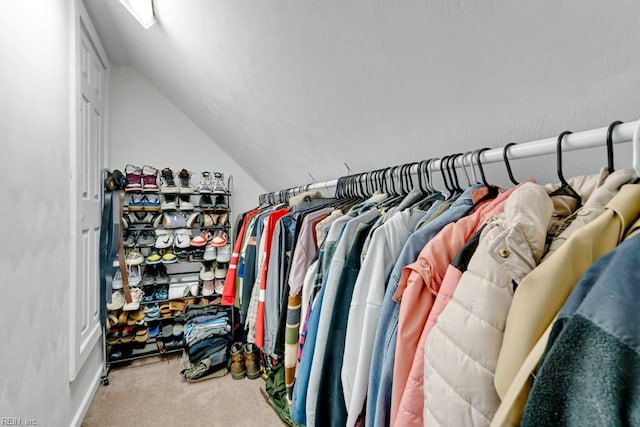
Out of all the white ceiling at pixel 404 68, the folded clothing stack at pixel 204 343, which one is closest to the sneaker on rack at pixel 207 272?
the folded clothing stack at pixel 204 343

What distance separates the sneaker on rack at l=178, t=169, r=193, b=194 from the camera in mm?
2592

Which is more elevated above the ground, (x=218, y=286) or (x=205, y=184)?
(x=205, y=184)

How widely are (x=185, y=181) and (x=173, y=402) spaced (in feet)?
5.72

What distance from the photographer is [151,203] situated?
2.50 m

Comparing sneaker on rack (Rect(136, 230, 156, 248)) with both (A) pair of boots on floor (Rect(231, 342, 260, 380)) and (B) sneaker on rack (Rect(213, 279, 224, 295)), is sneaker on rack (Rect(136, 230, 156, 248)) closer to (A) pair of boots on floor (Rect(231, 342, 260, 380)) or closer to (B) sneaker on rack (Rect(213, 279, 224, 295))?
(B) sneaker on rack (Rect(213, 279, 224, 295))

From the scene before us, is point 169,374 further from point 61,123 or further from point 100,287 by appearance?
point 61,123

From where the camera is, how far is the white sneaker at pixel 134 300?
7.70 ft

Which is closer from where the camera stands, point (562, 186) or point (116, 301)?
point (562, 186)

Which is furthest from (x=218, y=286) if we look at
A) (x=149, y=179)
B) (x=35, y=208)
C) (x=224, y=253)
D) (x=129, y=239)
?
(x=35, y=208)

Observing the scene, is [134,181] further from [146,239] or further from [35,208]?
[35,208]

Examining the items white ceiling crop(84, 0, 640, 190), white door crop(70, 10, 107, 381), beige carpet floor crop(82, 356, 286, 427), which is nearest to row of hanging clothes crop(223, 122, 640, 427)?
white ceiling crop(84, 0, 640, 190)

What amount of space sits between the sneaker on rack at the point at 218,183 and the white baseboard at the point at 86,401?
159cm

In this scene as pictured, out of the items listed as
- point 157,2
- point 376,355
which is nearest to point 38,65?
point 157,2

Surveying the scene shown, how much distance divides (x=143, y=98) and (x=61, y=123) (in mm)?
1622
